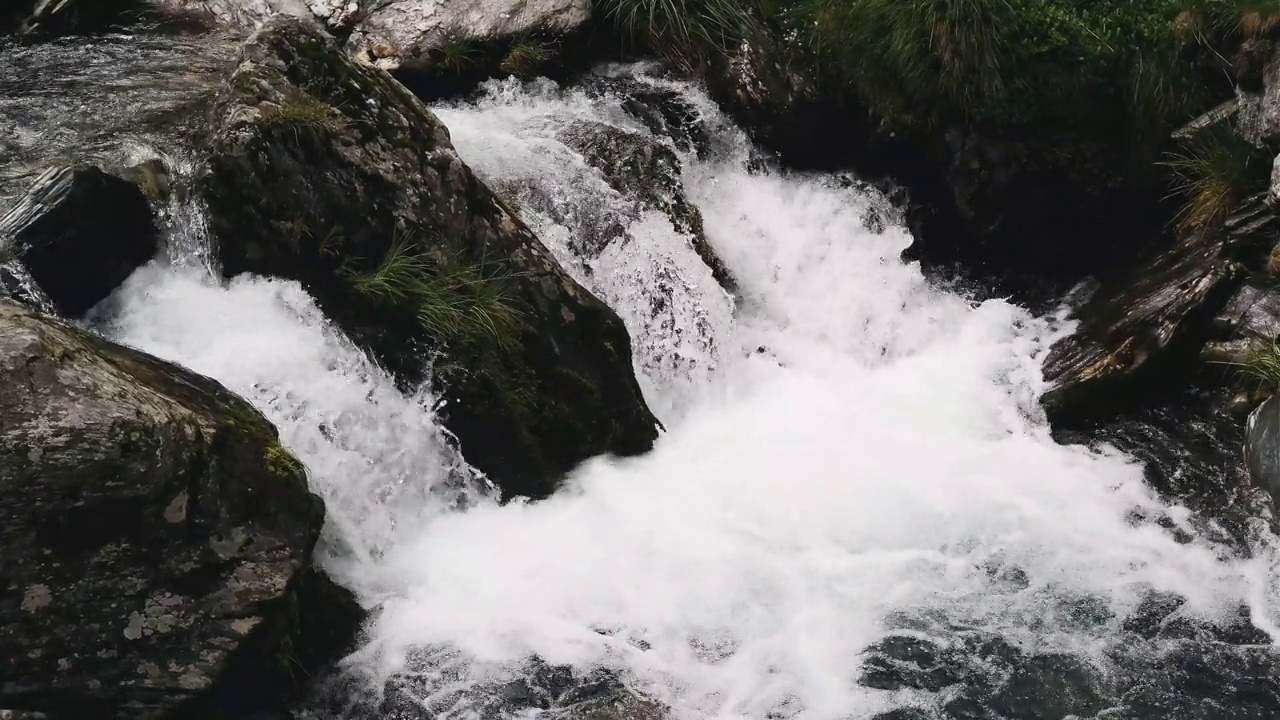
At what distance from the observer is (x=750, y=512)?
5.86 metres

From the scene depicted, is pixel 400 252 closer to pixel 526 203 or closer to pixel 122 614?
pixel 526 203

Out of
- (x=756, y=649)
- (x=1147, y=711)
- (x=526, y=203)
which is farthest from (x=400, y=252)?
(x=1147, y=711)

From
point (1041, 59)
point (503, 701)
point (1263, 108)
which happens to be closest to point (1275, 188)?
point (1263, 108)

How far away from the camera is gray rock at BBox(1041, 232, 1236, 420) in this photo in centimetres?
664

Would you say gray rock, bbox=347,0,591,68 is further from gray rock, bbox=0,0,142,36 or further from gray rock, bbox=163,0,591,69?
gray rock, bbox=0,0,142,36

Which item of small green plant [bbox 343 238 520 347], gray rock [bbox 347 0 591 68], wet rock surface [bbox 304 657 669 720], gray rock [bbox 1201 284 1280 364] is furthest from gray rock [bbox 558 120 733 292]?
wet rock surface [bbox 304 657 669 720]

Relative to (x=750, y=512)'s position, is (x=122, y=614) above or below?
below

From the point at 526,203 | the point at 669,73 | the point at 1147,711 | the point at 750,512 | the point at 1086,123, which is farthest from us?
the point at 669,73

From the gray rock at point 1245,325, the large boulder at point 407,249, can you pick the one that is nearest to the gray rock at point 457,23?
the large boulder at point 407,249

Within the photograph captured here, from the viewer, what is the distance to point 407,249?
5.65 m

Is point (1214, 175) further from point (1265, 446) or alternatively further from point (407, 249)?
point (407, 249)

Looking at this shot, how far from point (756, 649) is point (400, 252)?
2721 mm

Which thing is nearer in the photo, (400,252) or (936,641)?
(936,641)

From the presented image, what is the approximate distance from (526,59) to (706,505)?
12.8 ft
